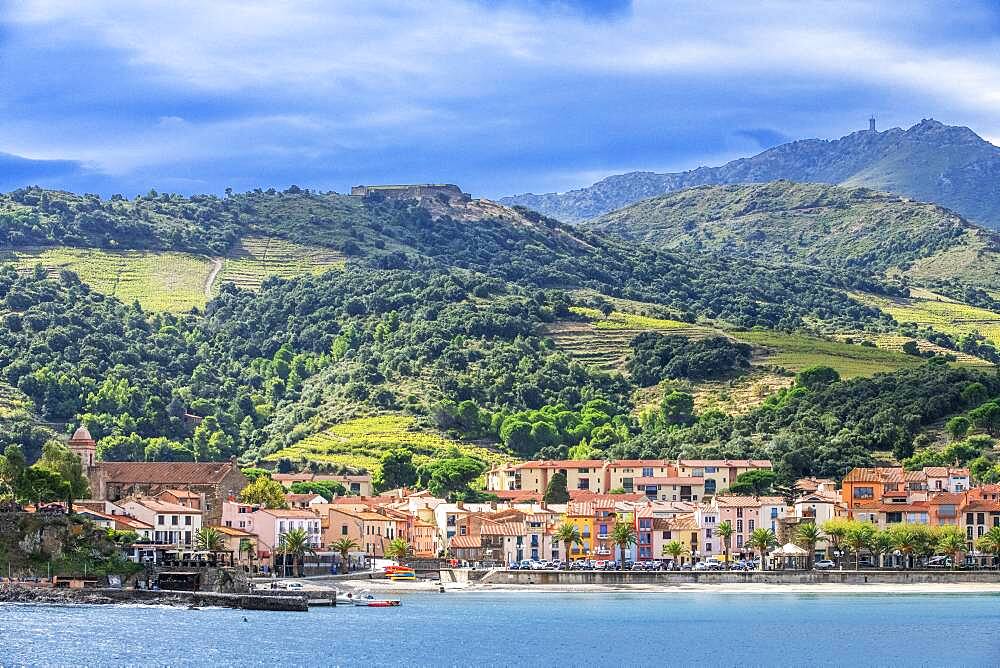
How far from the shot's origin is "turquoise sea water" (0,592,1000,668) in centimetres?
7556

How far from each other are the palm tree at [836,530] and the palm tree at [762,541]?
350 centimetres

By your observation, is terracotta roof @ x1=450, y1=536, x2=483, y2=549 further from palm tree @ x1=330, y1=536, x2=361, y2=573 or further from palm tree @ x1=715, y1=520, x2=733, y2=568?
palm tree @ x1=715, y1=520, x2=733, y2=568

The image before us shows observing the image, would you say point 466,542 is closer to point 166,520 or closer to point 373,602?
point 166,520

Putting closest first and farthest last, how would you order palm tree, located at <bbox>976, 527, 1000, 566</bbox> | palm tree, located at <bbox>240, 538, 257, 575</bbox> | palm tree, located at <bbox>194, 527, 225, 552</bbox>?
palm tree, located at <bbox>194, 527, 225, 552</bbox> → palm tree, located at <bbox>240, 538, 257, 575</bbox> → palm tree, located at <bbox>976, 527, 1000, 566</bbox>

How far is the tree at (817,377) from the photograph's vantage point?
17425 cm

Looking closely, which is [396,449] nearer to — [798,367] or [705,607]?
[798,367]

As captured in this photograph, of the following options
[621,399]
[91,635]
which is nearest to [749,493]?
[621,399]

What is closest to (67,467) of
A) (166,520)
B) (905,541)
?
(166,520)

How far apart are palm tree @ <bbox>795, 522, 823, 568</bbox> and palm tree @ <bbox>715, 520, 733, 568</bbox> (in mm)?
5116

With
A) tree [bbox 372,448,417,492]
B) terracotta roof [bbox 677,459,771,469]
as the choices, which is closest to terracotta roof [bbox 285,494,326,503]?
tree [bbox 372,448,417,492]

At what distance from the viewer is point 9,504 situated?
99.6 m

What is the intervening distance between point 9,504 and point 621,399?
95.9 m

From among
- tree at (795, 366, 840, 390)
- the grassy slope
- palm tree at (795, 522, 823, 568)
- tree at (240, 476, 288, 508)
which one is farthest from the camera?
tree at (795, 366, 840, 390)

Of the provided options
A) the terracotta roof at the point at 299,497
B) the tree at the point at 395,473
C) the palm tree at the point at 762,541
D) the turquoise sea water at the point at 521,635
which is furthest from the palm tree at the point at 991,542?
the tree at the point at 395,473
